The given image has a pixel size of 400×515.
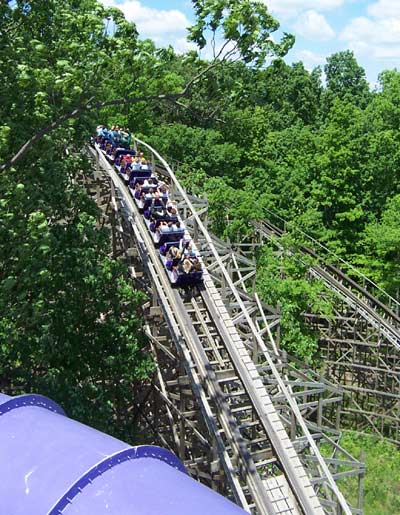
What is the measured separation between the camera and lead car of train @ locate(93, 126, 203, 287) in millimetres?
13992

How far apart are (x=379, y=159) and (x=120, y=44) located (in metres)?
24.3

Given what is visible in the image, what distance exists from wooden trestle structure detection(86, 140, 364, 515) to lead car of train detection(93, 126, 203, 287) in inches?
12.5

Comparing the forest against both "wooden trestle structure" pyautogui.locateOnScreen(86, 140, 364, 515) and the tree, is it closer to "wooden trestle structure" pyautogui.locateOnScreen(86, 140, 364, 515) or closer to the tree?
"wooden trestle structure" pyautogui.locateOnScreen(86, 140, 364, 515)

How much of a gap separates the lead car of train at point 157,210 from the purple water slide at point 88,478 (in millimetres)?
8630

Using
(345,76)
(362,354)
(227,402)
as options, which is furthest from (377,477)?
(345,76)

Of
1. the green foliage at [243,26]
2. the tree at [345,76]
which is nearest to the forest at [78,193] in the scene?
the green foliage at [243,26]

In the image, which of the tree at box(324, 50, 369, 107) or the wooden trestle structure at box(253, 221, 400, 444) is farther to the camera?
the tree at box(324, 50, 369, 107)

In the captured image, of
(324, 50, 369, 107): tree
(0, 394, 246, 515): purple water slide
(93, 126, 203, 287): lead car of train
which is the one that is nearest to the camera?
(0, 394, 246, 515): purple water slide

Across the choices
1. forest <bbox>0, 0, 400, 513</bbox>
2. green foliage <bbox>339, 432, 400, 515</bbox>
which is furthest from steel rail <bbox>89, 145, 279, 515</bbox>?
green foliage <bbox>339, 432, 400, 515</bbox>

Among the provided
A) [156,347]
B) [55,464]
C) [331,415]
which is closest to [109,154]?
[156,347]

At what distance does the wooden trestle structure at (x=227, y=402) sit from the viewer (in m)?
9.96

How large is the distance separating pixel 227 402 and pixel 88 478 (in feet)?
22.6

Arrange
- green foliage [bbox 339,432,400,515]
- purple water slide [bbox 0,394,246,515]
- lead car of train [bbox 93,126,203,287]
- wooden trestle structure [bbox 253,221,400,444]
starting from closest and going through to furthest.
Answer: purple water slide [bbox 0,394,246,515]
lead car of train [bbox 93,126,203,287]
green foliage [bbox 339,432,400,515]
wooden trestle structure [bbox 253,221,400,444]

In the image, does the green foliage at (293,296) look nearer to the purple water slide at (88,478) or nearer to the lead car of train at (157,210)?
the lead car of train at (157,210)
